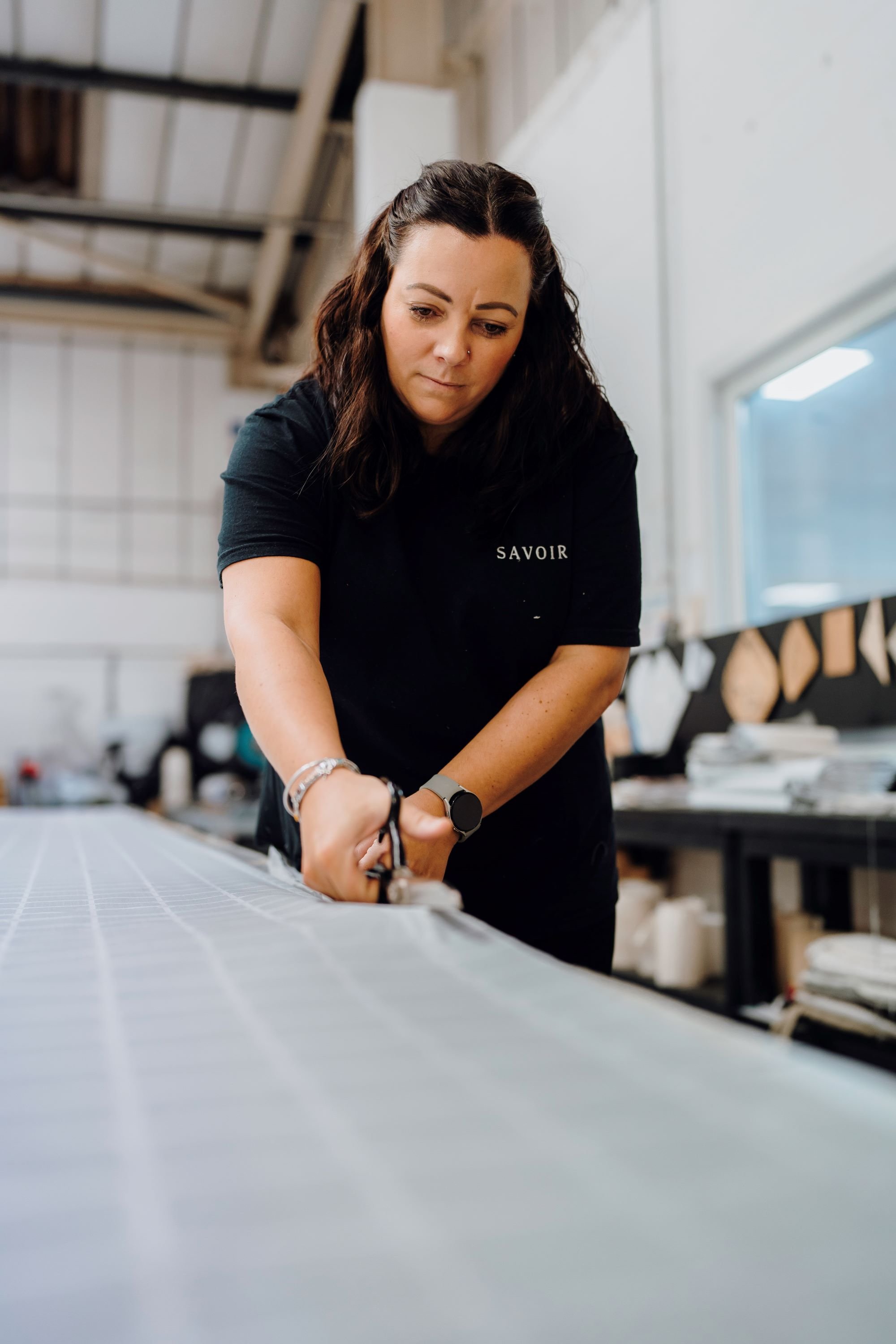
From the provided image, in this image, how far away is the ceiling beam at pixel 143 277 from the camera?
5.86 m

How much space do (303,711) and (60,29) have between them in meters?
5.01

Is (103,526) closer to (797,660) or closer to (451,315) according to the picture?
(797,660)

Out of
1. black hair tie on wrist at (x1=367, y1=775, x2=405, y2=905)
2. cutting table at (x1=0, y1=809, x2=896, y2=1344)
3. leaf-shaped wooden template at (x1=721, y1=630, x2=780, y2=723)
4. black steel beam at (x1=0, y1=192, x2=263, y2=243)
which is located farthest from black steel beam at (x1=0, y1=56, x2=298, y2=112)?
cutting table at (x1=0, y1=809, x2=896, y2=1344)

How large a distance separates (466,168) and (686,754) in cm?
227

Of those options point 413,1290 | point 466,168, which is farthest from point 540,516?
point 413,1290

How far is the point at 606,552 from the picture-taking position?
1052 mm

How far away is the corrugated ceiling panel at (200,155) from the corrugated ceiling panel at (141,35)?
0.96 feet

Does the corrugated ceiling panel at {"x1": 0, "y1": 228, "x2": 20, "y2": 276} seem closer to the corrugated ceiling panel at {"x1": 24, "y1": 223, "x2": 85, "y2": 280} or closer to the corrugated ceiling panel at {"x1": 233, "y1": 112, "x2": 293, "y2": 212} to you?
the corrugated ceiling panel at {"x1": 24, "y1": 223, "x2": 85, "y2": 280}

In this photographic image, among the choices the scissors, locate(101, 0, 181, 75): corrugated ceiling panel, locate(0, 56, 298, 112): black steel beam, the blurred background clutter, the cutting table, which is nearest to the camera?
the cutting table

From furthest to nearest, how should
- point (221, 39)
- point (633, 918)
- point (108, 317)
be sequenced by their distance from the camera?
1. point (108, 317)
2. point (221, 39)
3. point (633, 918)

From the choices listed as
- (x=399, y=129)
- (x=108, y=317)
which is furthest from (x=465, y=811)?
(x=108, y=317)

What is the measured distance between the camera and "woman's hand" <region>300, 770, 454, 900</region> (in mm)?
687

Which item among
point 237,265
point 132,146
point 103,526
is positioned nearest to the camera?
point 132,146

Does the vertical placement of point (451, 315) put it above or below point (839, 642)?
above
